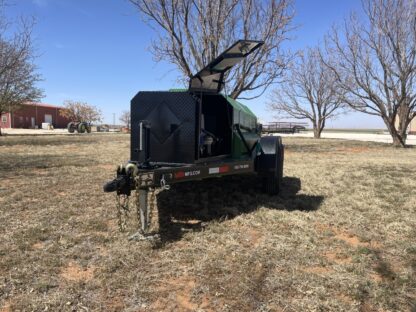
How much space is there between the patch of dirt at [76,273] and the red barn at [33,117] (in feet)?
203

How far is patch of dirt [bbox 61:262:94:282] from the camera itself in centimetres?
316

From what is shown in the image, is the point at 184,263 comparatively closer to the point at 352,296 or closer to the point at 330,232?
the point at 352,296

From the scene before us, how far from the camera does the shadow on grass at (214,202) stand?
4695mm

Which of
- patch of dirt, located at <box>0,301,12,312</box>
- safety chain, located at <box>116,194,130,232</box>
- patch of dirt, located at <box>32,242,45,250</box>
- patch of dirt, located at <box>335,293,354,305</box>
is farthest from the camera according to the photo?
safety chain, located at <box>116,194,130,232</box>

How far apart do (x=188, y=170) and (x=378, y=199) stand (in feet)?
11.9

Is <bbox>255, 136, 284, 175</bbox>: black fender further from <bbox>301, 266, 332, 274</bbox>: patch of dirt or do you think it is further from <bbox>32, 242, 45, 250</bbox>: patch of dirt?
<bbox>32, 242, 45, 250</bbox>: patch of dirt

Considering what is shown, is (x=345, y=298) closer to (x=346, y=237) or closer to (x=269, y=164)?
(x=346, y=237)

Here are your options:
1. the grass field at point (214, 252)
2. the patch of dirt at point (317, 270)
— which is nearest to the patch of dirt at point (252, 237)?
the grass field at point (214, 252)

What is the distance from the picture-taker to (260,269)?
3.36 m

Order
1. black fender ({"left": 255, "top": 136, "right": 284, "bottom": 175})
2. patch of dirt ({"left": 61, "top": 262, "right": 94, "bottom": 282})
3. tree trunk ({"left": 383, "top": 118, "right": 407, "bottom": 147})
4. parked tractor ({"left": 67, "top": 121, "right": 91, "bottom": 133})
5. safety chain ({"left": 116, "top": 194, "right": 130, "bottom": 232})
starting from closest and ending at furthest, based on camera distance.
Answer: patch of dirt ({"left": 61, "top": 262, "right": 94, "bottom": 282}) → safety chain ({"left": 116, "top": 194, "right": 130, "bottom": 232}) → black fender ({"left": 255, "top": 136, "right": 284, "bottom": 175}) → tree trunk ({"left": 383, "top": 118, "right": 407, "bottom": 147}) → parked tractor ({"left": 67, "top": 121, "right": 91, "bottom": 133})

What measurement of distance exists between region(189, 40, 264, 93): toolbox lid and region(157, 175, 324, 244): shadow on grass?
1735 mm

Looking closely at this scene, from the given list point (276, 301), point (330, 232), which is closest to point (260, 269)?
point (276, 301)

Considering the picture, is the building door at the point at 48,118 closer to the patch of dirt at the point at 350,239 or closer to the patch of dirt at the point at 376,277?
the patch of dirt at the point at 350,239

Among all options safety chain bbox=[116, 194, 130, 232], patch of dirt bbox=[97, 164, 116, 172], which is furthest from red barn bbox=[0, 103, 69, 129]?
safety chain bbox=[116, 194, 130, 232]
